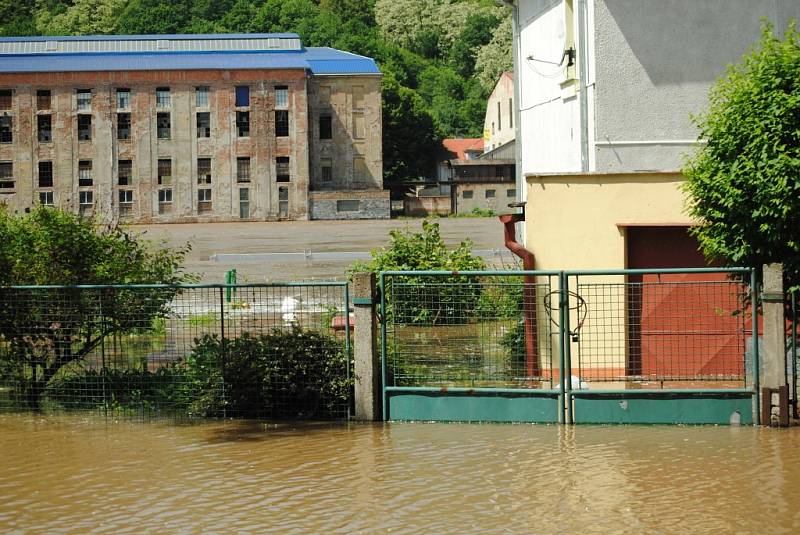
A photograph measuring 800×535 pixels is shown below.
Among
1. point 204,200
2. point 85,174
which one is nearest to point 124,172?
point 85,174

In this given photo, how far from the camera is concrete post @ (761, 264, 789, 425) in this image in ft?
38.3

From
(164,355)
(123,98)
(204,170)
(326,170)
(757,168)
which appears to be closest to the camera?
(757,168)

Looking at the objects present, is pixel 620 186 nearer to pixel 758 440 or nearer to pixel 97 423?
pixel 758 440

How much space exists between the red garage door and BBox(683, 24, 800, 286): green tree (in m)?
0.62

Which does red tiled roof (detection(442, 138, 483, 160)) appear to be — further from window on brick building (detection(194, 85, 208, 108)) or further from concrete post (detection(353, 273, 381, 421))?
concrete post (detection(353, 273, 381, 421))

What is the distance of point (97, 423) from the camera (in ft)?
42.5

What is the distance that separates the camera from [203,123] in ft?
250

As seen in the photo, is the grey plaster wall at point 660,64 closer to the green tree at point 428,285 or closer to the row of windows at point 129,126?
the green tree at point 428,285

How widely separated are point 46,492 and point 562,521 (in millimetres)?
4758

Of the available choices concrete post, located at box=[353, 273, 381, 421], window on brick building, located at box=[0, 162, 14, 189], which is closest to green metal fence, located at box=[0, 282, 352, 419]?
concrete post, located at box=[353, 273, 381, 421]

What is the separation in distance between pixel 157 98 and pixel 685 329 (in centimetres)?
6772

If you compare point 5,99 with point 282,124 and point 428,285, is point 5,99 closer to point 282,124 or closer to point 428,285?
point 282,124

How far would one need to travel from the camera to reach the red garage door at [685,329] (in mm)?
12414

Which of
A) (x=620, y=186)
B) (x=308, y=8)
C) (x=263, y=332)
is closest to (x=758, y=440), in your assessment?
(x=620, y=186)
